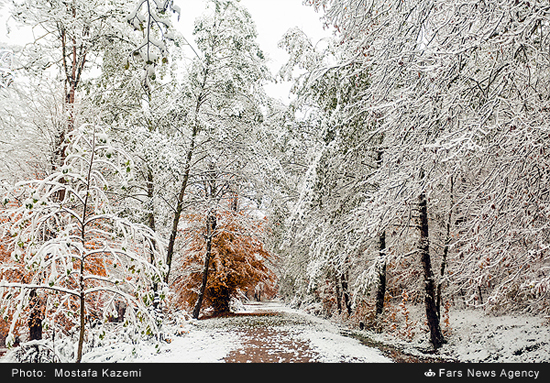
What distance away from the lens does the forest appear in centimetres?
315

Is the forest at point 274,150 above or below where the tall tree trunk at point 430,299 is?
above

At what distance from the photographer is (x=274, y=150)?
9867mm

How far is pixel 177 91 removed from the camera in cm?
871

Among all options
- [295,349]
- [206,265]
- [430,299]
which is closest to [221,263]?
[206,265]

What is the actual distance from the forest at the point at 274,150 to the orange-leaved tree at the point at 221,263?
215mm

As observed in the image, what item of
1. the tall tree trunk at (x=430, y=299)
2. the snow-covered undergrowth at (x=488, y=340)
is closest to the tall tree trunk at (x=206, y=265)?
the snow-covered undergrowth at (x=488, y=340)

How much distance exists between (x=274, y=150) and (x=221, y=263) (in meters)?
6.07

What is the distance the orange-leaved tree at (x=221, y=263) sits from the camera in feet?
42.1

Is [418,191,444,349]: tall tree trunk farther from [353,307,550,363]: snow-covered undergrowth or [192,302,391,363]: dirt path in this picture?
[192,302,391,363]: dirt path

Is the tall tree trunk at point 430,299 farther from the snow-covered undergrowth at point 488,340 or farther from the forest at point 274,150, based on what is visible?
the snow-covered undergrowth at point 488,340

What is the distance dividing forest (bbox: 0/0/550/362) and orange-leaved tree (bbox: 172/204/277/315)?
215mm
